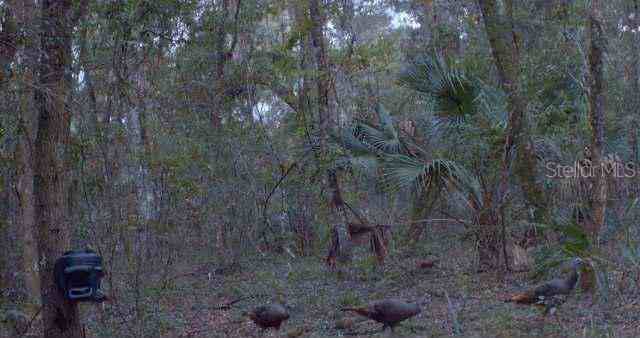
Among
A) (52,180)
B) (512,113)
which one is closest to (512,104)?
(512,113)

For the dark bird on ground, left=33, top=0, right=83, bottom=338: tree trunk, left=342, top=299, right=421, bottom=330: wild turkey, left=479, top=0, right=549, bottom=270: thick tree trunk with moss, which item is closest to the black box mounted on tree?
left=33, top=0, right=83, bottom=338: tree trunk

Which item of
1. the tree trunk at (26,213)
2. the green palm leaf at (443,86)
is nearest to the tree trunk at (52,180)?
the tree trunk at (26,213)

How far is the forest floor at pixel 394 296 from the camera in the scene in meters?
7.88

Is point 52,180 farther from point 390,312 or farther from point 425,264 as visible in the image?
point 425,264

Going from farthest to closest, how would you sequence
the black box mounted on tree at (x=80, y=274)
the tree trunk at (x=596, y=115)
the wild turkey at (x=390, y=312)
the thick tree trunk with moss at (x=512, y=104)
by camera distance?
the thick tree trunk with moss at (x=512, y=104)
the tree trunk at (x=596, y=115)
the wild turkey at (x=390, y=312)
the black box mounted on tree at (x=80, y=274)

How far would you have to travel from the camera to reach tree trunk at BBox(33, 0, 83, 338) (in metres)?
7.44

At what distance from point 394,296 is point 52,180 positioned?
4979 mm

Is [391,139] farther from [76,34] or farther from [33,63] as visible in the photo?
[33,63]

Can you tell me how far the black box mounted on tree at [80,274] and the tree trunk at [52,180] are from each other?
338mm

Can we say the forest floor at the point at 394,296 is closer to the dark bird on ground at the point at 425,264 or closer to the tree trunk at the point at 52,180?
the dark bird on ground at the point at 425,264

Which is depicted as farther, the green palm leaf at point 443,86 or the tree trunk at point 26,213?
the green palm leaf at point 443,86

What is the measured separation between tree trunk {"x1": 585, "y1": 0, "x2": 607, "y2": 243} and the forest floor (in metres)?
0.98

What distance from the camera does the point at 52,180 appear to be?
296 inches

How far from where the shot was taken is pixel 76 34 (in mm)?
8625
